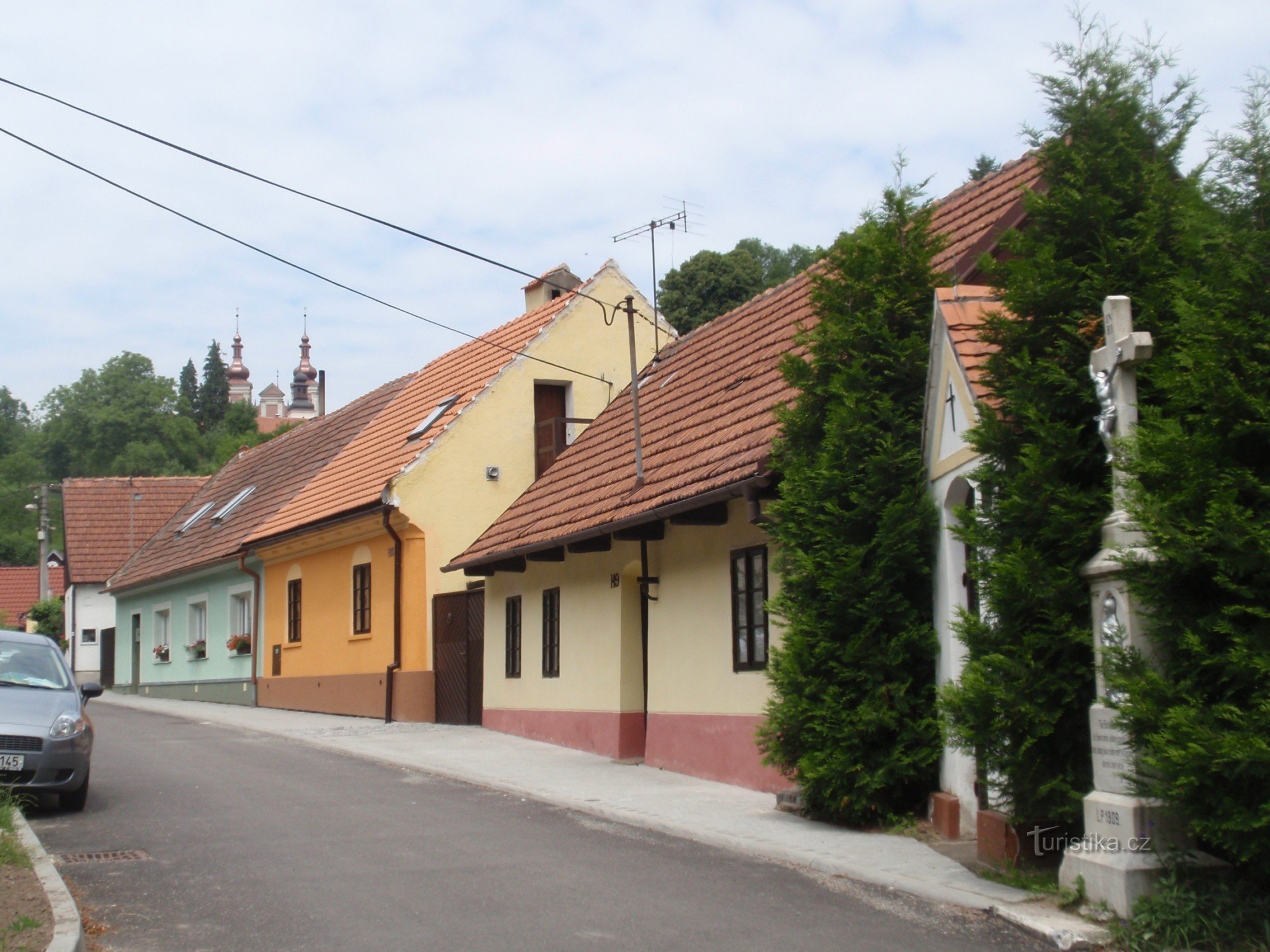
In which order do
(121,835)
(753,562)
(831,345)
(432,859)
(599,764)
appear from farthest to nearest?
(599,764) → (753,562) → (831,345) → (121,835) → (432,859)

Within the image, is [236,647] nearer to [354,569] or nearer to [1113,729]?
[354,569]

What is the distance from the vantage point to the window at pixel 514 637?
1908 centimetres

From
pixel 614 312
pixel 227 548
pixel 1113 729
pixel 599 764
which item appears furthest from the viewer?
pixel 227 548

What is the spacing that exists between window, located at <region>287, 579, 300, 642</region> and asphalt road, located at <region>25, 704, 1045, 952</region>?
1289cm

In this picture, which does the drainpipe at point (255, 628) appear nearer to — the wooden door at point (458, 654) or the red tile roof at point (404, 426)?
the red tile roof at point (404, 426)

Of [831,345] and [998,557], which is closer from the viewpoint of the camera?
[998,557]

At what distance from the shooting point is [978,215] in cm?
1338

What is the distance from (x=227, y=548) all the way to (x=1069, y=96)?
22.6 meters

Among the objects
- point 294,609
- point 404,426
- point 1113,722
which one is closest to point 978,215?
point 1113,722

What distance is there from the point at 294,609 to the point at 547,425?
6.72 metres

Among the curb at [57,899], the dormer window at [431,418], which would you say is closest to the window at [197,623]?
the dormer window at [431,418]

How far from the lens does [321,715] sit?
23.3 meters

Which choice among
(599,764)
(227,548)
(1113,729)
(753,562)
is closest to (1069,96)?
(1113,729)

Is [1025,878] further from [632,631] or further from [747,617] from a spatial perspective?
[632,631]
